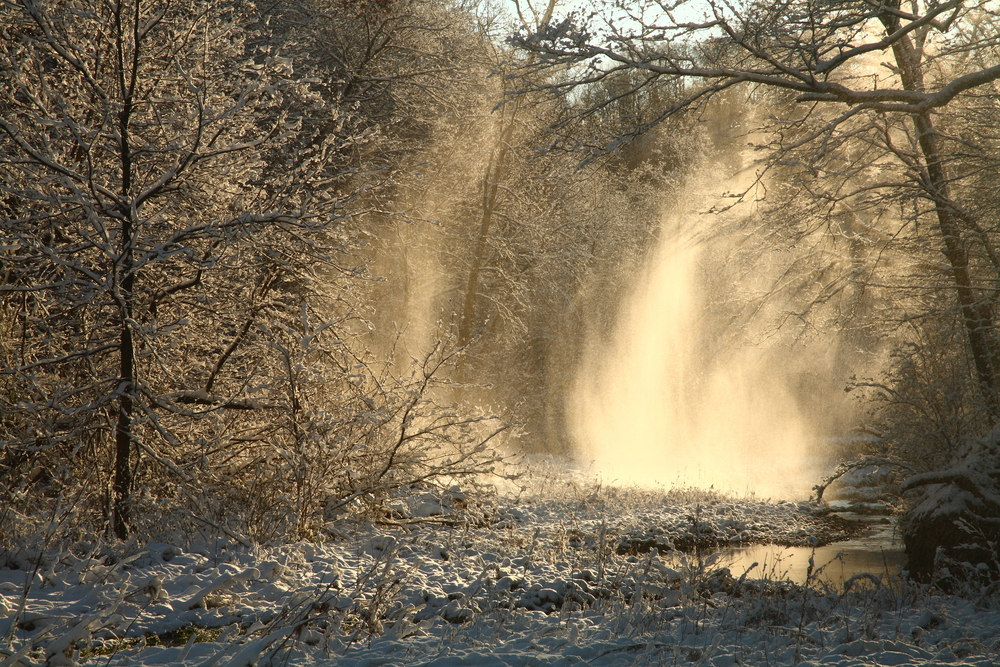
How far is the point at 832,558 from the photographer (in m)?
9.44

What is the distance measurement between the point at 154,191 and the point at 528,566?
482cm

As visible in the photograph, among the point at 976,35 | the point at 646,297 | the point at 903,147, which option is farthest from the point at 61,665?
the point at 646,297

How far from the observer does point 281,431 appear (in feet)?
24.2

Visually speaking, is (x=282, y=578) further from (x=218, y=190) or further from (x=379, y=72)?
(x=379, y=72)

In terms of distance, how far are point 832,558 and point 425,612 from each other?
21.6ft

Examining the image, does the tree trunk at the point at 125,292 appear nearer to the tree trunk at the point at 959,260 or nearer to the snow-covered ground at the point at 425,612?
the snow-covered ground at the point at 425,612

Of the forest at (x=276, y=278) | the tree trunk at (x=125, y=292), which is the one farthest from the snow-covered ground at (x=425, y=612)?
the tree trunk at (x=125, y=292)

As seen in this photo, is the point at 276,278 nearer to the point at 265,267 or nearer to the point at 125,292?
the point at 265,267

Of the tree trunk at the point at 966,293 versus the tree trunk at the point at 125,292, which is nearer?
the tree trunk at the point at 125,292

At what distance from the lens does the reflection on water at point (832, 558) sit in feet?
28.7

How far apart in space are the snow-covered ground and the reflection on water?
172cm

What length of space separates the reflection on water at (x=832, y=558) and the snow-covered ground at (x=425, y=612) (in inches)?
67.5

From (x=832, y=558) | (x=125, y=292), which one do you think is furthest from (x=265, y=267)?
(x=832, y=558)

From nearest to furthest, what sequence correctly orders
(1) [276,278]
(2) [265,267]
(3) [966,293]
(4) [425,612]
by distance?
(4) [425,612], (2) [265,267], (1) [276,278], (3) [966,293]
